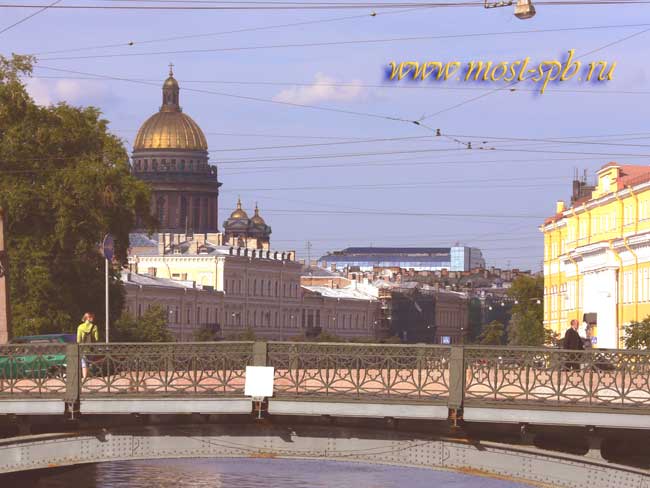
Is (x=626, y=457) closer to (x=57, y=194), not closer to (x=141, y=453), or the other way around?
(x=141, y=453)

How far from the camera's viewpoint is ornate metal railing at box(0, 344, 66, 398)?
87.4ft

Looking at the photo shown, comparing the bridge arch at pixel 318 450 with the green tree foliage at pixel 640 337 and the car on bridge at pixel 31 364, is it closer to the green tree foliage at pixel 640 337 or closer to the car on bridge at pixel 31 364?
the car on bridge at pixel 31 364

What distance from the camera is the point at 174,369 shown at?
26.2m

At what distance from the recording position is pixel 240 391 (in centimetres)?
2589

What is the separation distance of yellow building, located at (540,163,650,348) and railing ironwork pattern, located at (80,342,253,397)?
165 feet

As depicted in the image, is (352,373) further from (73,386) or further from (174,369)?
(73,386)

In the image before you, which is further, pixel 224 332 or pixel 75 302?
pixel 224 332

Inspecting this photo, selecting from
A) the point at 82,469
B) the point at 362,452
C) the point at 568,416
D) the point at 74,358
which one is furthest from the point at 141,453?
the point at 82,469

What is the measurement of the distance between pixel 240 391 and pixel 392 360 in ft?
7.09

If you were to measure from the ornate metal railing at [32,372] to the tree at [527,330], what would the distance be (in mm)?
78843

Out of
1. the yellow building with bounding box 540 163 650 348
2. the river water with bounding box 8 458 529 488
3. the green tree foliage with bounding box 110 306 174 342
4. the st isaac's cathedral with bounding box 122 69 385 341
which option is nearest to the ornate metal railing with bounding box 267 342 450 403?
the river water with bounding box 8 458 529 488

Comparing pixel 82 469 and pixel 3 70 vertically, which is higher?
pixel 3 70

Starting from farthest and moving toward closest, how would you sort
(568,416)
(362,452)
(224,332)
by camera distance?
(224,332) → (362,452) → (568,416)

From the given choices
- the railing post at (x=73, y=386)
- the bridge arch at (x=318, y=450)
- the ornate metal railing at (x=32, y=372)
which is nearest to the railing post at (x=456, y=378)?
the bridge arch at (x=318, y=450)
